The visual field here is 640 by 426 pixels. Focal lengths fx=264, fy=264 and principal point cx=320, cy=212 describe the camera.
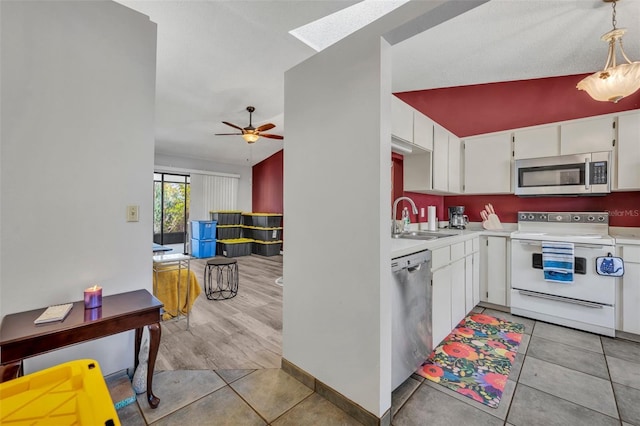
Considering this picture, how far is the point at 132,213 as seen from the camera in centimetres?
182

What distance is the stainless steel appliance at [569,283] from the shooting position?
8.26 feet

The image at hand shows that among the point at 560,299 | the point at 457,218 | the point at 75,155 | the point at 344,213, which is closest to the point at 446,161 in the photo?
the point at 457,218

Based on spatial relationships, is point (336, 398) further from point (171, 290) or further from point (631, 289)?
point (631, 289)

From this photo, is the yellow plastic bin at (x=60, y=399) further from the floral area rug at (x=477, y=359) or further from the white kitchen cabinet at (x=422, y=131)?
the white kitchen cabinet at (x=422, y=131)

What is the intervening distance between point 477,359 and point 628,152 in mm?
2595

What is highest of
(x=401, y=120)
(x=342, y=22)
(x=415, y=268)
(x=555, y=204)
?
(x=342, y=22)

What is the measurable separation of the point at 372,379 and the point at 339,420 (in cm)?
33

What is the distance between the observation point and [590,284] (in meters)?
2.57

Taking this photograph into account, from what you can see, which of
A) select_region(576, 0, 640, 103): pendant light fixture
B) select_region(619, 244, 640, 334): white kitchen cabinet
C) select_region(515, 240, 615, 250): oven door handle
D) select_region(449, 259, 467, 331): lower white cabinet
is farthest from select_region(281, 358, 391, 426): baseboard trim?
select_region(576, 0, 640, 103): pendant light fixture

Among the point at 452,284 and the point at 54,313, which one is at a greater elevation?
the point at 54,313

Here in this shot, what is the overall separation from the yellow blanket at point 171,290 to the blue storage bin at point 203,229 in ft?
13.5

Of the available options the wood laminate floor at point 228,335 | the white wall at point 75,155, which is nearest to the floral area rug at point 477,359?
the wood laminate floor at point 228,335

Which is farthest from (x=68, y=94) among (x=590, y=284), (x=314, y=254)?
(x=590, y=284)

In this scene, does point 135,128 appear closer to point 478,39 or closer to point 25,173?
point 25,173
